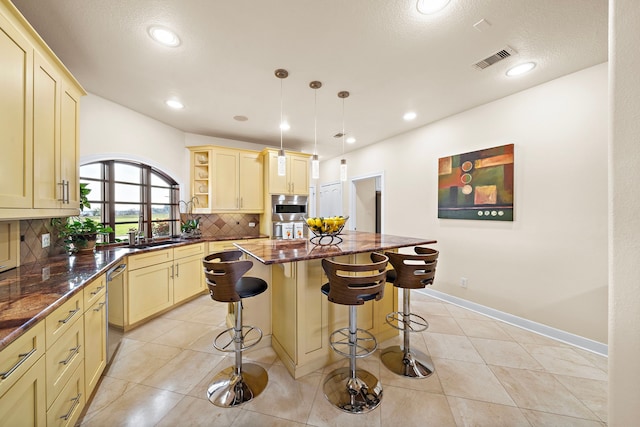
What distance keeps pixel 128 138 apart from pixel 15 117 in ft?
6.49

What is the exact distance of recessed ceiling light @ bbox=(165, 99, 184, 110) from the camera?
112 inches

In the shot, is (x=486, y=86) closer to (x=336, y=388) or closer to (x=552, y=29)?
(x=552, y=29)

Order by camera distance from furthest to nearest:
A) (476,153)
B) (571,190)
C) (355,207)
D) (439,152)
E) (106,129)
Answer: (355,207) → (439,152) → (476,153) → (106,129) → (571,190)

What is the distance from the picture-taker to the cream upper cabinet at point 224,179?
3871 mm

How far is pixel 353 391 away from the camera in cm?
169

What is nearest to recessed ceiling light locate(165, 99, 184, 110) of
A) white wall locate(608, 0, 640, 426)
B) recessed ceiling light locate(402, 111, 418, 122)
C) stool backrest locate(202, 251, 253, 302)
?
stool backrest locate(202, 251, 253, 302)

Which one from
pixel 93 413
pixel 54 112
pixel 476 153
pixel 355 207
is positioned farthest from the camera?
pixel 355 207

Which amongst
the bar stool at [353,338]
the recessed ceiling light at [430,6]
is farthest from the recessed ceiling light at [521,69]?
the bar stool at [353,338]

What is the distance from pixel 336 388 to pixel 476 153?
3.11 metres

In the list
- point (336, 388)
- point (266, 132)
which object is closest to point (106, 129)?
point (266, 132)

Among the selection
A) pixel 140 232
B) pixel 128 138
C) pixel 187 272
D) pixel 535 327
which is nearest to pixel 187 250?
pixel 187 272

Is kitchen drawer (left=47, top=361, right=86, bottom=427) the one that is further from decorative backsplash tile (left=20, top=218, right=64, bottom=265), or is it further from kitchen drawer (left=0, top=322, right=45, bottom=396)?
decorative backsplash tile (left=20, top=218, right=64, bottom=265)

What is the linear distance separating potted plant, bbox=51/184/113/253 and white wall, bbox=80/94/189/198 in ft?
2.29

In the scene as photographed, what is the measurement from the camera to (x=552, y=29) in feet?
5.67
